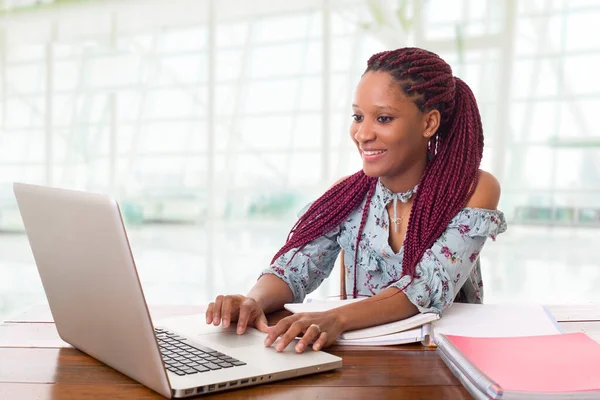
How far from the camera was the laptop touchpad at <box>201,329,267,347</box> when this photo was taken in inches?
49.1

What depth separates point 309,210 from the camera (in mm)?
1875

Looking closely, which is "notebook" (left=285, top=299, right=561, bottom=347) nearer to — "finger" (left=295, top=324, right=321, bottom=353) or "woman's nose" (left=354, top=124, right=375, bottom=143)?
"finger" (left=295, top=324, right=321, bottom=353)

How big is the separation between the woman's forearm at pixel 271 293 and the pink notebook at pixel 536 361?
49cm

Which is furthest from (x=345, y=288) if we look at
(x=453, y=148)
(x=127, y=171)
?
(x=127, y=171)

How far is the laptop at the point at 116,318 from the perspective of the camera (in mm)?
951

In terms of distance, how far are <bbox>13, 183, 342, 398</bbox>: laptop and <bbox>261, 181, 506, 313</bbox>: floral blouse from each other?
407 millimetres

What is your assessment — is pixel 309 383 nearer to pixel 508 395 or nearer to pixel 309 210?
pixel 508 395

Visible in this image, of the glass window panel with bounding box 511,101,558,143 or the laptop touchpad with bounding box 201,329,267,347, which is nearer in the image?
the laptop touchpad with bounding box 201,329,267,347

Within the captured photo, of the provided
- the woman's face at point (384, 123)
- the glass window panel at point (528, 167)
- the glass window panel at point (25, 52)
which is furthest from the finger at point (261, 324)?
the glass window panel at point (25, 52)

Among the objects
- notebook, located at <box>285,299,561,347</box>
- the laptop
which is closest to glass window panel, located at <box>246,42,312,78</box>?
notebook, located at <box>285,299,561,347</box>

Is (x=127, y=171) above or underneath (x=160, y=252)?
above

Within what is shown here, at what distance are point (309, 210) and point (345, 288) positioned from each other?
0.26 metres

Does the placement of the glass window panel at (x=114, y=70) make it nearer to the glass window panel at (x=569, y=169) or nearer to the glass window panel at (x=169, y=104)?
the glass window panel at (x=169, y=104)

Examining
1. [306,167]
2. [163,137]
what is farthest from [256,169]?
[163,137]
